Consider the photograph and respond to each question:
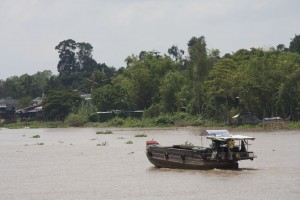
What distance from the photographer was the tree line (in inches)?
3204

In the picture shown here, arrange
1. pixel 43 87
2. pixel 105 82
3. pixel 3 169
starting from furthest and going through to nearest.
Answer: pixel 43 87 < pixel 105 82 < pixel 3 169

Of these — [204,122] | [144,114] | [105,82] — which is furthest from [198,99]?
[105,82]

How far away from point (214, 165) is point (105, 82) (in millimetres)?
108861

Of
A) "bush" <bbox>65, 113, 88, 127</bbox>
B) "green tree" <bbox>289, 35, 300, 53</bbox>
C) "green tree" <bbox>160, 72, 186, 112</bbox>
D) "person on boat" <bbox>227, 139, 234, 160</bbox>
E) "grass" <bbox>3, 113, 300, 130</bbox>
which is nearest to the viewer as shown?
"person on boat" <bbox>227, 139, 234, 160</bbox>

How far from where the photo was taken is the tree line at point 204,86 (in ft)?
267

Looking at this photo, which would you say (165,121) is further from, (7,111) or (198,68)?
(7,111)

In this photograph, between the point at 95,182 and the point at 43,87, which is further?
the point at 43,87

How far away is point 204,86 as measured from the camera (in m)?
91.7

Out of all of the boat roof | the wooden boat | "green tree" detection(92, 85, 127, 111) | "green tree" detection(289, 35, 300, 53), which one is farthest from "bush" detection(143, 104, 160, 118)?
the boat roof

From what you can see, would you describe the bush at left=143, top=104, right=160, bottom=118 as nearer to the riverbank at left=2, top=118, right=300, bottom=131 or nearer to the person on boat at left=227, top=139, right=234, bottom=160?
the riverbank at left=2, top=118, right=300, bottom=131

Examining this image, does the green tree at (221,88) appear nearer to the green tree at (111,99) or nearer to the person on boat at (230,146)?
the green tree at (111,99)

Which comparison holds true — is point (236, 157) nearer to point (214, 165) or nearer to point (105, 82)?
point (214, 165)

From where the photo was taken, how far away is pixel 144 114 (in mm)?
107250

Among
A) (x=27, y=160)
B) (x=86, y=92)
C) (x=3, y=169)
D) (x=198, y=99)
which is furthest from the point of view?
(x=86, y=92)
